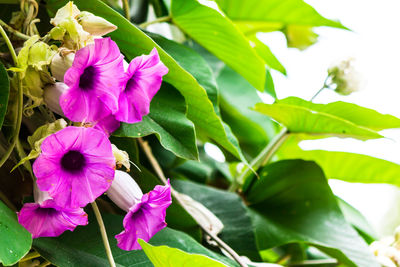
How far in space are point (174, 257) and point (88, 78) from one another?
4.6 inches

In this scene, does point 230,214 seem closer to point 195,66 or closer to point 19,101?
point 195,66

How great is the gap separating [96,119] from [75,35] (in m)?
0.05

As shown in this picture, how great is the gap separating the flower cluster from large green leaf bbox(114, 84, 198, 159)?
0.11 ft

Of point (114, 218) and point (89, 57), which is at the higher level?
point (89, 57)

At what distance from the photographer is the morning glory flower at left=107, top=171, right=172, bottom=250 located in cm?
32

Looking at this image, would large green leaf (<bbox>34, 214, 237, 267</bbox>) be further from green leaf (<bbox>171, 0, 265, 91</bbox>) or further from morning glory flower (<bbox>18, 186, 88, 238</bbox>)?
green leaf (<bbox>171, 0, 265, 91</bbox>)

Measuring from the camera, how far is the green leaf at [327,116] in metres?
0.54

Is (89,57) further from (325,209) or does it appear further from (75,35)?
(325,209)

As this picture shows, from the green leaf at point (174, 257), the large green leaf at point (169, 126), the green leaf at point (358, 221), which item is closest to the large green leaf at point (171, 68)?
the large green leaf at point (169, 126)

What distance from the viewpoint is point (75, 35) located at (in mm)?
289

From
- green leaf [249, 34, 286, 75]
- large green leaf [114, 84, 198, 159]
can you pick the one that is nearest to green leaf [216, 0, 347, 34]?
green leaf [249, 34, 286, 75]

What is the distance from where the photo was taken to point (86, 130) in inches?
11.0

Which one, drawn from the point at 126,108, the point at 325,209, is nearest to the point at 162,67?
the point at 126,108

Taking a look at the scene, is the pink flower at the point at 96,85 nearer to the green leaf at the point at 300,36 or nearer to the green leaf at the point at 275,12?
the green leaf at the point at 275,12
